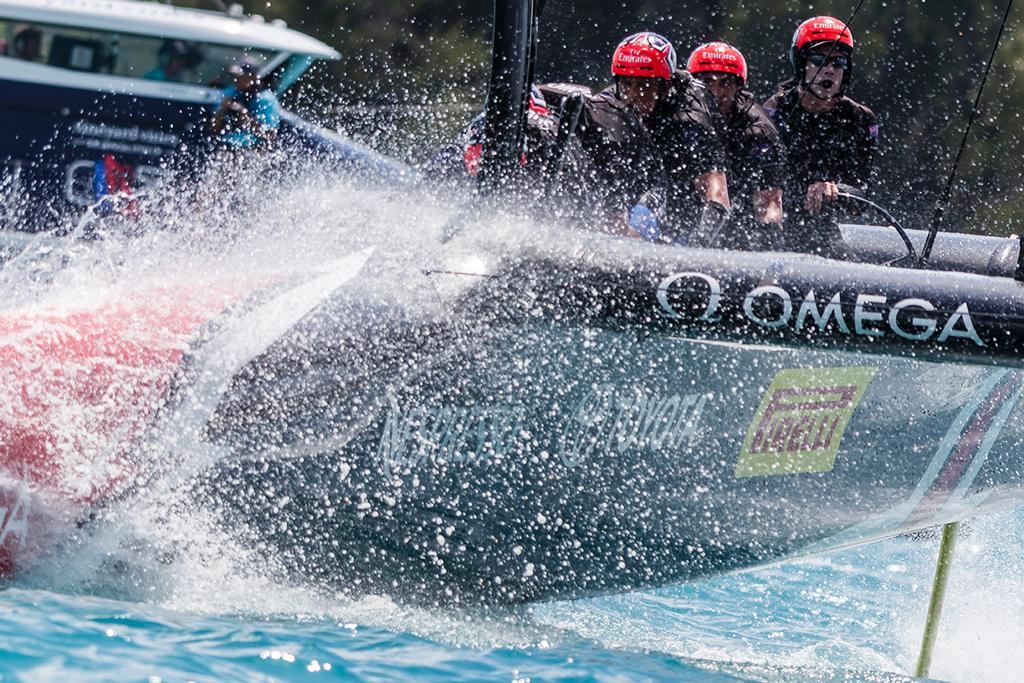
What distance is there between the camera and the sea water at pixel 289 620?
358cm

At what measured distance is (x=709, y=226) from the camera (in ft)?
15.8

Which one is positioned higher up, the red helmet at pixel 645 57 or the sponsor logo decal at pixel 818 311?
the red helmet at pixel 645 57

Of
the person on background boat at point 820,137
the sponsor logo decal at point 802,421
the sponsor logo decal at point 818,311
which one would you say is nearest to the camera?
the sponsor logo decal at point 818,311

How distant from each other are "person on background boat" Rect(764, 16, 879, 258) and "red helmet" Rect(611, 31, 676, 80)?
0.67 m

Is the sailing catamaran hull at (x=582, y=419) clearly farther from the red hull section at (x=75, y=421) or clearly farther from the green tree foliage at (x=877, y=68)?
the green tree foliage at (x=877, y=68)

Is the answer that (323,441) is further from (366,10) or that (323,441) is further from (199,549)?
(366,10)

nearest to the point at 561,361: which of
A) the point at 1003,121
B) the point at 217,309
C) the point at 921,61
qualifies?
the point at 217,309

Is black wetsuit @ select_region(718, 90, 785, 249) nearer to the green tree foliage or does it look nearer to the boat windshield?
the green tree foliage

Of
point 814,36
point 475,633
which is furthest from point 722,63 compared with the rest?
point 475,633

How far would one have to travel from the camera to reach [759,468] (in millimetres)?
4289

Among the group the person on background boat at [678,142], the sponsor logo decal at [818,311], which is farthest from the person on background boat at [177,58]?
the sponsor logo decal at [818,311]

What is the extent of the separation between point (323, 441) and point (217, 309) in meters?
0.43

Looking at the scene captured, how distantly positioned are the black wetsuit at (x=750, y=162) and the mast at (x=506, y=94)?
1142 millimetres

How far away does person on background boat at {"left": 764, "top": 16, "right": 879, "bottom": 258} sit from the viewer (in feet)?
17.2
